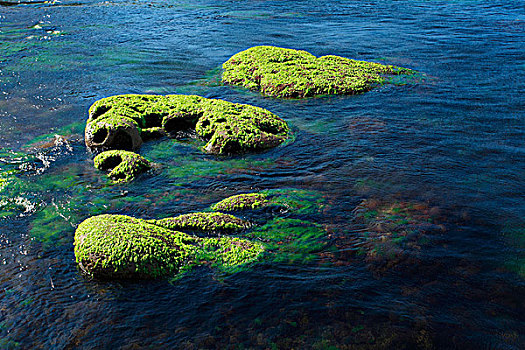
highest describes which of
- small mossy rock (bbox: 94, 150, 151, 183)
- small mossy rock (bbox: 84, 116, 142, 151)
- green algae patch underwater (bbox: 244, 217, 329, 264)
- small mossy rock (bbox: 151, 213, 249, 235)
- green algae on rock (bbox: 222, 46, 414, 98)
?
green algae on rock (bbox: 222, 46, 414, 98)

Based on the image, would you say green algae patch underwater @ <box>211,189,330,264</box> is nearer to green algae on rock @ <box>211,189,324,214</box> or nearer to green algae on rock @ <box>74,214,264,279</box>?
green algae on rock @ <box>211,189,324,214</box>

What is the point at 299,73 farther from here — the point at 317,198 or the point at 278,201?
the point at 278,201

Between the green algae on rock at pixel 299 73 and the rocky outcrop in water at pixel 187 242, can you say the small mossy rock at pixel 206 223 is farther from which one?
the green algae on rock at pixel 299 73

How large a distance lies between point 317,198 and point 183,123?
202 inches

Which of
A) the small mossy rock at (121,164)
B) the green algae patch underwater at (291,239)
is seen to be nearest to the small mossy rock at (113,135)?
the small mossy rock at (121,164)

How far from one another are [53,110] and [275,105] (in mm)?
6980

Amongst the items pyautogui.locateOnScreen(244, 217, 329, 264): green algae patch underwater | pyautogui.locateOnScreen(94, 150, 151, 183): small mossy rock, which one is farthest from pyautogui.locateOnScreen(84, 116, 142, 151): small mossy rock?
pyautogui.locateOnScreen(244, 217, 329, 264): green algae patch underwater

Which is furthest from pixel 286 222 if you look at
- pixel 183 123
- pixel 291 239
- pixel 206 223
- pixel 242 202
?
pixel 183 123

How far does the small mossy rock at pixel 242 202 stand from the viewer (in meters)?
8.54

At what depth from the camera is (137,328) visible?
6180 millimetres

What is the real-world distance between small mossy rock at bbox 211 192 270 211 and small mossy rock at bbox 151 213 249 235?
382mm

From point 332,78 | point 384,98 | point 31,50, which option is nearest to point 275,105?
point 332,78

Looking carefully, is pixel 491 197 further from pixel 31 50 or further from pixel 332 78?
pixel 31 50

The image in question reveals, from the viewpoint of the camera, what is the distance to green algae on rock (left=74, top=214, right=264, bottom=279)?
7000mm
